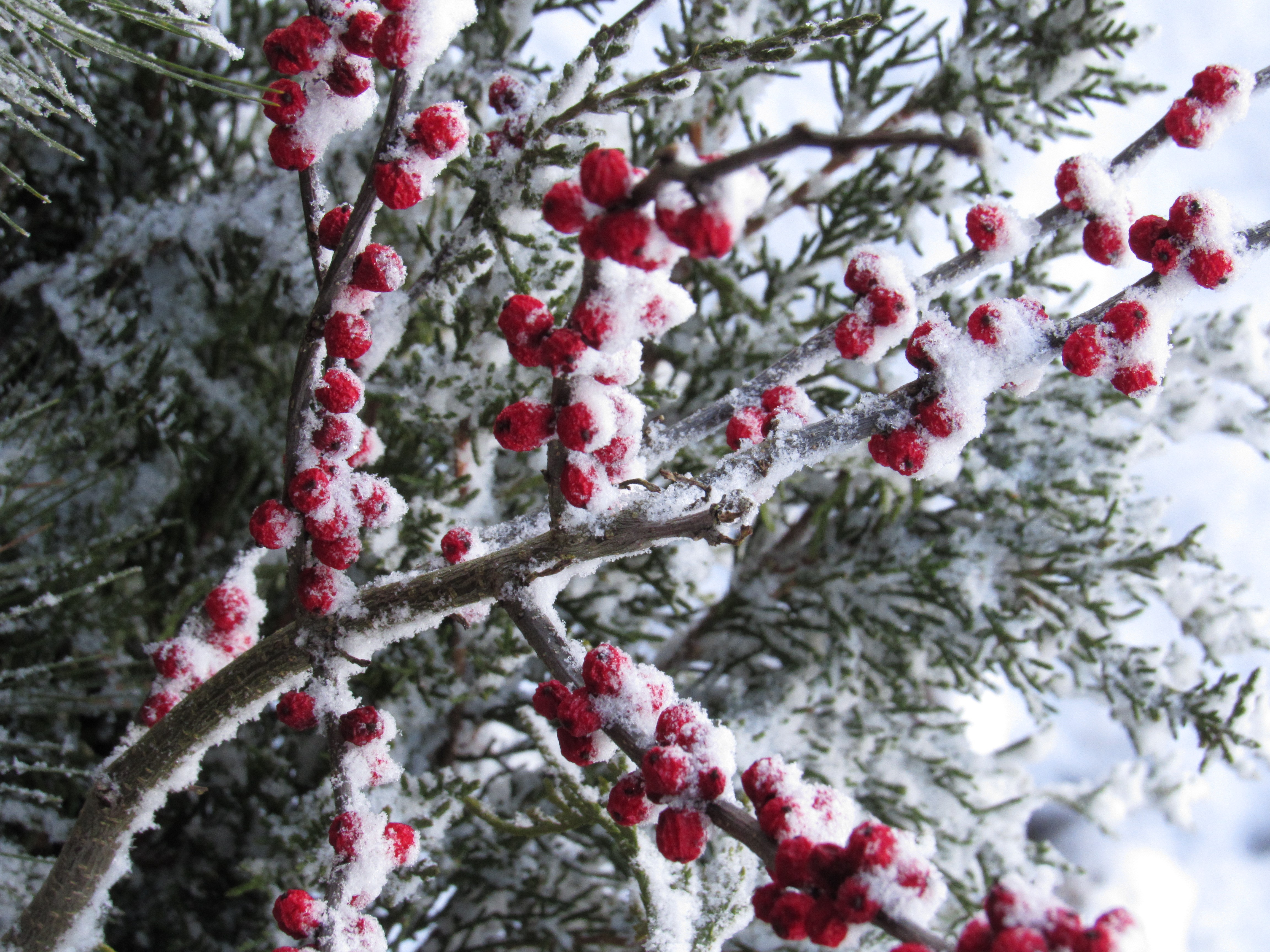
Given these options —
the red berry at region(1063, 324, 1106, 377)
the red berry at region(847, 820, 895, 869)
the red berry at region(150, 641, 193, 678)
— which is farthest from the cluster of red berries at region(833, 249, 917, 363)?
the red berry at region(150, 641, 193, 678)

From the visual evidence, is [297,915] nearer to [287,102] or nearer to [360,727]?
[360,727]

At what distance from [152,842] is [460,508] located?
0.70 metres

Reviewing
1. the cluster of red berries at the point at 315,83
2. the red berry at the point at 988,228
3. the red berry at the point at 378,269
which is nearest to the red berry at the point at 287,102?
the cluster of red berries at the point at 315,83

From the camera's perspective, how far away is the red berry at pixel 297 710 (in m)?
0.72

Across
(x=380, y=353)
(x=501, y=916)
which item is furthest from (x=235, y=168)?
(x=501, y=916)

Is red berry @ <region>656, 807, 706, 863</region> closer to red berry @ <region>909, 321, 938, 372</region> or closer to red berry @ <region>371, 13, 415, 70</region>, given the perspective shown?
red berry @ <region>909, 321, 938, 372</region>

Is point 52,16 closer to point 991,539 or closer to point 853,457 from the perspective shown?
point 853,457

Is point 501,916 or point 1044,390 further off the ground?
point 1044,390

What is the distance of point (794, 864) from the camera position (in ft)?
1.66

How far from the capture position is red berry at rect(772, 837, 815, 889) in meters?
0.50

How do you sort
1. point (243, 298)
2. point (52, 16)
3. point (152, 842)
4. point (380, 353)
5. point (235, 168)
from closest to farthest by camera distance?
point (52, 16)
point (380, 353)
point (152, 842)
point (243, 298)
point (235, 168)

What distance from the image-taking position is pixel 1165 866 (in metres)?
2.37

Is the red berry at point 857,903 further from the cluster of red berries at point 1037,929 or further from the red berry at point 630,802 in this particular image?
the red berry at point 630,802

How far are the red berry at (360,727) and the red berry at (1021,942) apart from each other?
1.49 feet
